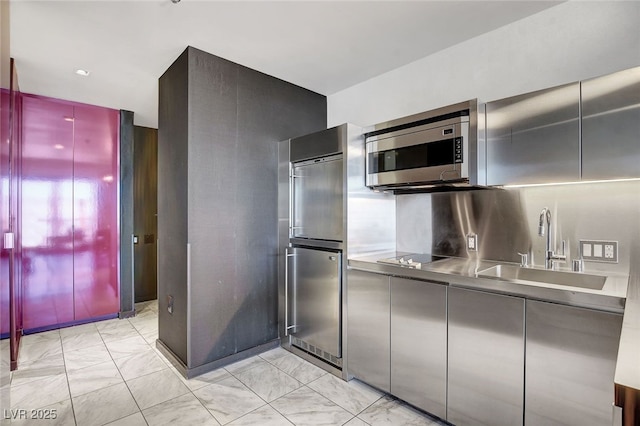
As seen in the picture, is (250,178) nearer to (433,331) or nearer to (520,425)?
(433,331)

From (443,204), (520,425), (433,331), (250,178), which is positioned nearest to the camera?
(520,425)

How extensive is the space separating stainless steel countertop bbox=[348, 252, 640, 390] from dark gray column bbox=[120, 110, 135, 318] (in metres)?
3.31

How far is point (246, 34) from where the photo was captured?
8.09 ft

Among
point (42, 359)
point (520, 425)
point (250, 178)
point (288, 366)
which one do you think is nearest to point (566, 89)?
point (520, 425)

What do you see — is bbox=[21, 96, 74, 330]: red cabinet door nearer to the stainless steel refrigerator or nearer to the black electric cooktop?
Result: the stainless steel refrigerator

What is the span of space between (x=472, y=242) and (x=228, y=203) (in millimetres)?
2057

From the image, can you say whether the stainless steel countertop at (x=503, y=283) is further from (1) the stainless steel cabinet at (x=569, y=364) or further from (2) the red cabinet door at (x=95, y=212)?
(2) the red cabinet door at (x=95, y=212)

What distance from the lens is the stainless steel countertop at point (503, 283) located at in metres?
1.43

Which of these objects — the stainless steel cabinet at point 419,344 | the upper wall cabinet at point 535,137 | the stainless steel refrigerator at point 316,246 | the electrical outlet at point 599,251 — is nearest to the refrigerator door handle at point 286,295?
the stainless steel refrigerator at point 316,246

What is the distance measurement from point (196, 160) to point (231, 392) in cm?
184

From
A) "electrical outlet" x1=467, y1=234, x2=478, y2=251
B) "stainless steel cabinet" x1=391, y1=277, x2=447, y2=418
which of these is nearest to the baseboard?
"stainless steel cabinet" x1=391, y1=277, x2=447, y2=418

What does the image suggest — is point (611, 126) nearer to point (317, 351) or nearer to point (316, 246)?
point (316, 246)

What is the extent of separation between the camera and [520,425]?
5.44 feet

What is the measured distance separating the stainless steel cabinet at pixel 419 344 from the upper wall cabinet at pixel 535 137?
866 millimetres
